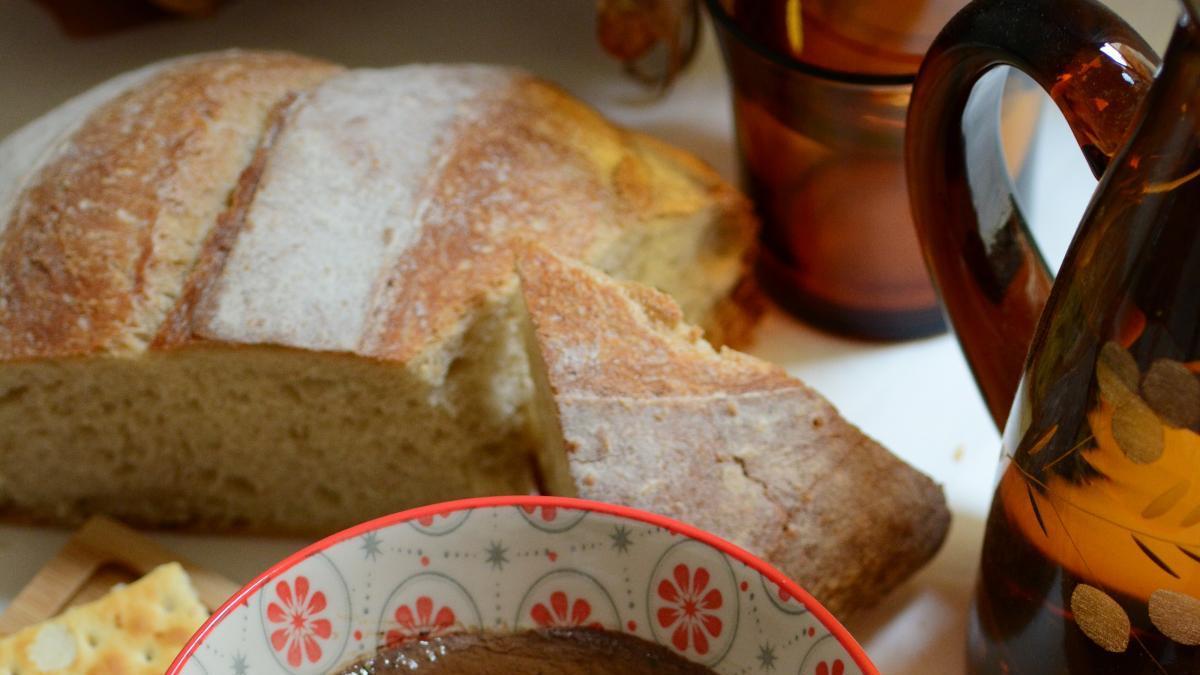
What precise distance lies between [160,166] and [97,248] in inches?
3.8

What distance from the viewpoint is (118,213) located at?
105 centimetres

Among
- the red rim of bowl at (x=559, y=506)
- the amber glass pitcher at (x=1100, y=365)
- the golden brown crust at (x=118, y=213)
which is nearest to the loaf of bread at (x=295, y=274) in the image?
the golden brown crust at (x=118, y=213)

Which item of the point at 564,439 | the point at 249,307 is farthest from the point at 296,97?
the point at 564,439

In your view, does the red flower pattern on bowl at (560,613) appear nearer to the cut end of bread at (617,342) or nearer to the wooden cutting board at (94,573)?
the cut end of bread at (617,342)

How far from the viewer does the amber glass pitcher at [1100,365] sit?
60 centimetres

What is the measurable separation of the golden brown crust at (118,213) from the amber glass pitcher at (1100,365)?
2.01 ft

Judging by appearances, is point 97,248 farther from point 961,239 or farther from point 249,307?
point 961,239

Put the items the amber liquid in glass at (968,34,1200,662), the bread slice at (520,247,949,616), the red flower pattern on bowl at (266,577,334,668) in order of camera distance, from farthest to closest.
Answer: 1. the bread slice at (520,247,949,616)
2. the red flower pattern on bowl at (266,577,334,668)
3. the amber liquid in glass at (968,34,1200,662)

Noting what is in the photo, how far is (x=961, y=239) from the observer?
90 centimetres

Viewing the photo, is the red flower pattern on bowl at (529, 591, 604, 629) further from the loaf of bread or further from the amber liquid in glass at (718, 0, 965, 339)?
the amber liquid in glass at (718, 0, 965, 339)

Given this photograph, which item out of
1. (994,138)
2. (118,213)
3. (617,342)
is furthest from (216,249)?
(994,138)

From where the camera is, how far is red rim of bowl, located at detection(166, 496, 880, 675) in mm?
693

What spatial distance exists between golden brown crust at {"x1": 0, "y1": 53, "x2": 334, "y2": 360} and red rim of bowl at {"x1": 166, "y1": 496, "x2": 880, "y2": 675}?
13.9 inches

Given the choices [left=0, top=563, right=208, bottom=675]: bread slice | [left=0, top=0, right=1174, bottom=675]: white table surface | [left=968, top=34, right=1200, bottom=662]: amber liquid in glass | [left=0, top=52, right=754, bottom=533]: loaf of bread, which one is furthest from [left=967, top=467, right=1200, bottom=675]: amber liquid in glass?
[left=0, top=563, right=208, bottom=675]: bread slice
